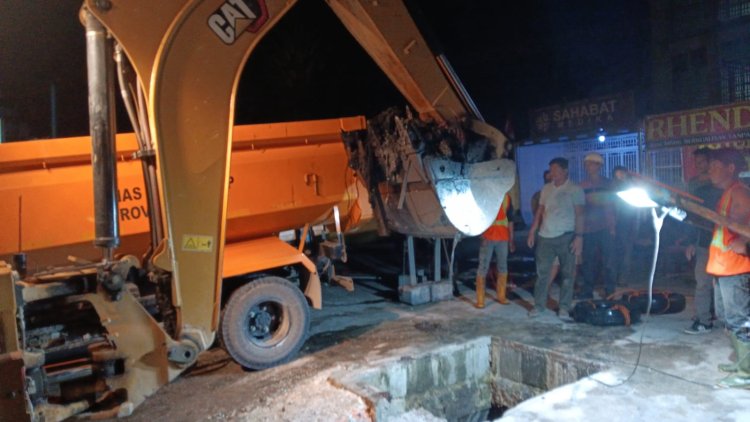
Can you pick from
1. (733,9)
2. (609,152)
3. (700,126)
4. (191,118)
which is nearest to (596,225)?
(191,118)

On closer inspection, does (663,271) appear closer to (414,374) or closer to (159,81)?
(414,374)

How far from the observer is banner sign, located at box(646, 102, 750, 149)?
11.6 metres

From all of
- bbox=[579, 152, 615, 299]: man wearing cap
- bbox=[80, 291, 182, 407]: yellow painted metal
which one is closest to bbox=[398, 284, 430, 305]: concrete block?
bbox=[579, 152, 615, 299]: man wearing cap

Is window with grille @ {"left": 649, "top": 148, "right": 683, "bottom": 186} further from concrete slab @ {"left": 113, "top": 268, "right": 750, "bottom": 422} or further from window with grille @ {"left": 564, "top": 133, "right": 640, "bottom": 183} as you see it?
concrete slab @ {"left": 113, "top": 268, "right": 750, "bottom": 422}

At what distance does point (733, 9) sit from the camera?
53.4 ft

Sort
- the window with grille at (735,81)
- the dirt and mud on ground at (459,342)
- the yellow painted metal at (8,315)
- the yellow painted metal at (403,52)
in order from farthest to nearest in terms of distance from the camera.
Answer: the window with grille at (735,81), the yellow painted metal at (403,52), the dirt and mud on ground at (459,342), the yellow painted metal at (8,315)

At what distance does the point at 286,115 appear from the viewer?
16.5 m

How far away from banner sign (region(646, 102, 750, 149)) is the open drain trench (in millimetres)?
8779

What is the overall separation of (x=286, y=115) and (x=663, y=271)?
424 inches

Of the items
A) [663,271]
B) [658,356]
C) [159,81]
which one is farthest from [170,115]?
[663,271]

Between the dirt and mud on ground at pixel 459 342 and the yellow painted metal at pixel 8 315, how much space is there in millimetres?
1419

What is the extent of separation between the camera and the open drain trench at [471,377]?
5191mm

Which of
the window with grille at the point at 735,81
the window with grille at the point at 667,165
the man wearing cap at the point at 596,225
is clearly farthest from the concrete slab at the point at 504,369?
the window with grille at the point at 735,81

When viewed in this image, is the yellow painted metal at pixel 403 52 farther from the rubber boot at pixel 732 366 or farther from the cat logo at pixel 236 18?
the rubber boot at pixel 732 366
